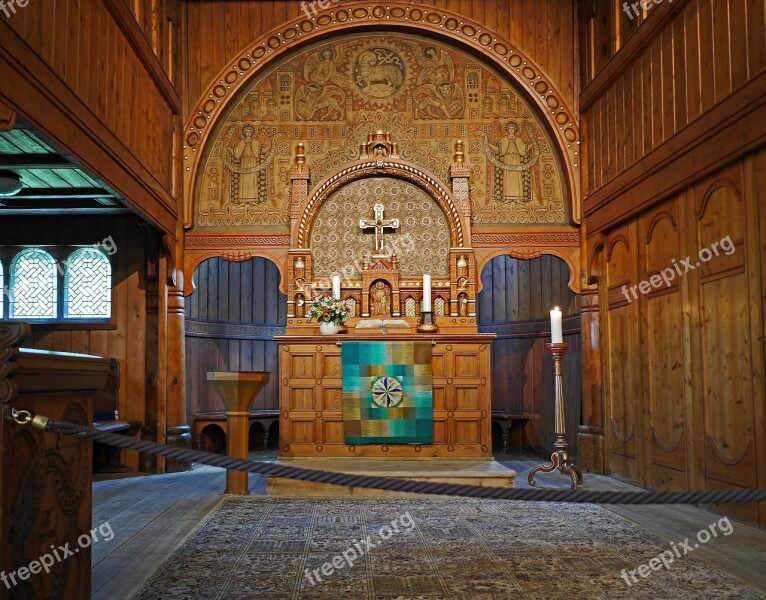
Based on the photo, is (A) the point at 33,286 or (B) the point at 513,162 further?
(B) the point at 513,162

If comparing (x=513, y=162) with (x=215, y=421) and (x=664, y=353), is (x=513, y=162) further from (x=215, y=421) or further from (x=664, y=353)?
(x=215, y=421)

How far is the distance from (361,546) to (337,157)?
550 centimetres

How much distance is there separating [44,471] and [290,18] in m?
7.40

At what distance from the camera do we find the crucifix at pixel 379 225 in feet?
29.0

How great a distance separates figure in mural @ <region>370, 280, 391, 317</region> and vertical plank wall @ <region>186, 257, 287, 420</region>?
2.93 meters

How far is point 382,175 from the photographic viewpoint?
9.08 metres

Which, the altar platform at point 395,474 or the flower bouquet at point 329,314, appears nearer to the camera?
the altar platform at point 395,474

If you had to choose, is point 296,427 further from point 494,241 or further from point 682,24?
point 682,24

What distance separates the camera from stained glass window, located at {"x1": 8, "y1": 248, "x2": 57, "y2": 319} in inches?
345

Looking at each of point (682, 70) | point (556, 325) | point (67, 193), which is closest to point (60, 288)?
point (67, 193)

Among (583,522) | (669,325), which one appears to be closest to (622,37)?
(669,325)

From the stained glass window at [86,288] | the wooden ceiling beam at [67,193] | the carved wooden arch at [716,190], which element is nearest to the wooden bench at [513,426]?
the carved wooden arch at [716,190]

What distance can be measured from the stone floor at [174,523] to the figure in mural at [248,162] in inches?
125

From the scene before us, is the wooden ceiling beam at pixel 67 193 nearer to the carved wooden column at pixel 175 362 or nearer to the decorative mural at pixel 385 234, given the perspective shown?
the carved wooden column at pixel 175 362
